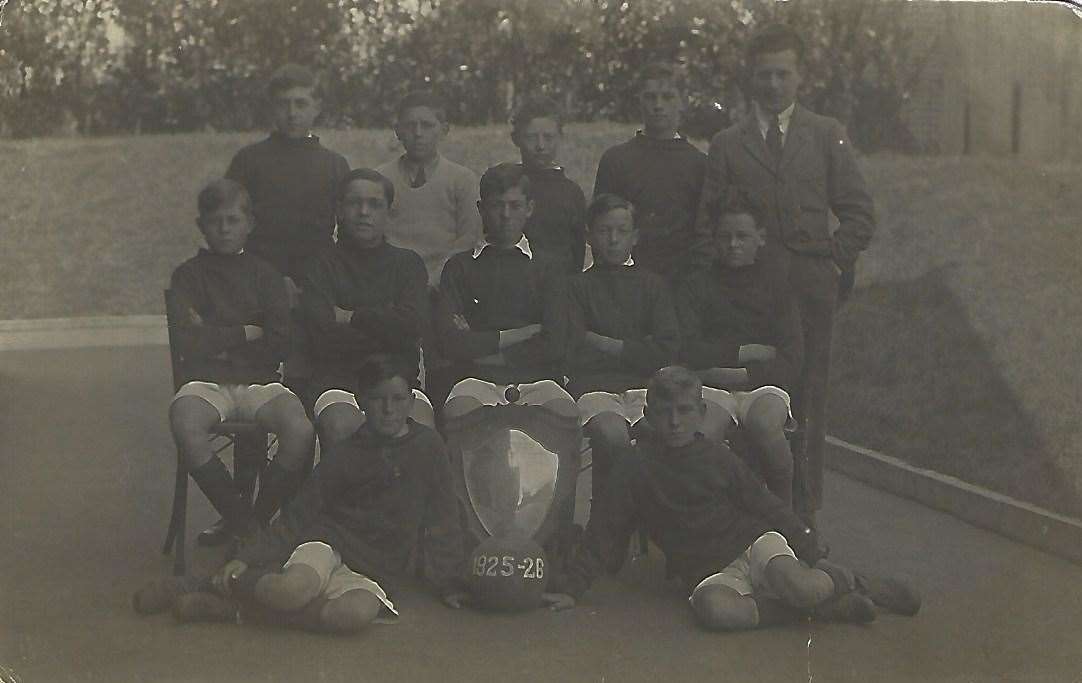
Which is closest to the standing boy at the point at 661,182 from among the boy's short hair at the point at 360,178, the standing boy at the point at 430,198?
the standing boy at the point at 430,198

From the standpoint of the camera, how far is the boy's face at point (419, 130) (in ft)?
16.6

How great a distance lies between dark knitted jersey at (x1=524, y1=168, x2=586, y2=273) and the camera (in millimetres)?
5039

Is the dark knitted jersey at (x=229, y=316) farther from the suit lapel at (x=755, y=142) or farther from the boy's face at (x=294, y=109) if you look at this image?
the suit lapel at (x=755, y=142)

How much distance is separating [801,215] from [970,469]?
123 cm

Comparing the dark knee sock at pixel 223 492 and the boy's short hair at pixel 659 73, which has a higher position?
the boy's short hair at pixel 659 73

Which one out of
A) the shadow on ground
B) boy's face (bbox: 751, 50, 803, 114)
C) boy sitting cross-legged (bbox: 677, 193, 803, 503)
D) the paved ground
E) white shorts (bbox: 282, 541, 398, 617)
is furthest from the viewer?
the shadow on ground

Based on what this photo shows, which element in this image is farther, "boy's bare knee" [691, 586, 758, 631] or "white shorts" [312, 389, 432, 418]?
"white shorts" [312, 389, 432, 418]

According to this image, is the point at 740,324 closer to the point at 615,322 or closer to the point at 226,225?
the point at 615,322

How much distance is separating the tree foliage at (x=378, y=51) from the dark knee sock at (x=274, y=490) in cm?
111

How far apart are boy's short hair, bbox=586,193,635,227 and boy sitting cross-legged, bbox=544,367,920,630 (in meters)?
0.61

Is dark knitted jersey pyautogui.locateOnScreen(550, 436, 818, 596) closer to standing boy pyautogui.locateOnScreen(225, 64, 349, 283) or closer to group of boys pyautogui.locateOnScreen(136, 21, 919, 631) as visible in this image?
group of boys pyautogui.locateOnScreen(136, 21, 919, 631)

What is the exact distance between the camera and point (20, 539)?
185 inches

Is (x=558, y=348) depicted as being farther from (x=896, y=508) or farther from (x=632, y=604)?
(x=896, y=508)

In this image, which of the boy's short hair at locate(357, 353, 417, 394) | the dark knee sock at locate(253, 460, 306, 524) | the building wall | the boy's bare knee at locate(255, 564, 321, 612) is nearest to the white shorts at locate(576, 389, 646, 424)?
the boy's short hair at locate(357, 353, 417, 394)
